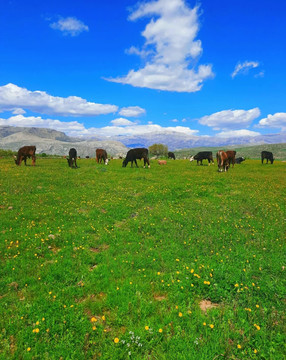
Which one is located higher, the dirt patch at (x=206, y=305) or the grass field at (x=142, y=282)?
the grass field at (x=142, y=282)

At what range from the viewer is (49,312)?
221 inches

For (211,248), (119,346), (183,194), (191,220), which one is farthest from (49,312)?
(183,194)

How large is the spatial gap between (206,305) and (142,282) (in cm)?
202

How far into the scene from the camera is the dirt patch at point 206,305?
19.7 ft

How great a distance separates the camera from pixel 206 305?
20.3 feet

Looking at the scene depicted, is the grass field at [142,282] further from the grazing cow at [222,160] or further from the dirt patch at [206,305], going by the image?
the grazing cow at [222,160]

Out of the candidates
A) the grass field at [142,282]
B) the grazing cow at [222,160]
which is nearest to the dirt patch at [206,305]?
the grass field at [142,282]

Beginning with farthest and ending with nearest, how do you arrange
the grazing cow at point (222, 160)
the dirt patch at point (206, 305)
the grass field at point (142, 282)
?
the grazing cow at point (222, 160), the dirt patch at point (206, 305), the grass field at point (142, 282)

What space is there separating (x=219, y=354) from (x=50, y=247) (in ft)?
23.9

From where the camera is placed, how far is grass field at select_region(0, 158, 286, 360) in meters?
4.80

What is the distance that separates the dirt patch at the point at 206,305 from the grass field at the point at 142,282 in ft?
0.09

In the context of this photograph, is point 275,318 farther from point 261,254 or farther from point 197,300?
point 261,254

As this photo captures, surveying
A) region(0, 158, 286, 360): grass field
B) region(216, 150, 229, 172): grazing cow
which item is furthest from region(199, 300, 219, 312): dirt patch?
region(216, 150, 229, 172): grazing cow

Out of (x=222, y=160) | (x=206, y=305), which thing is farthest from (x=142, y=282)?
(x=222, y=160)
